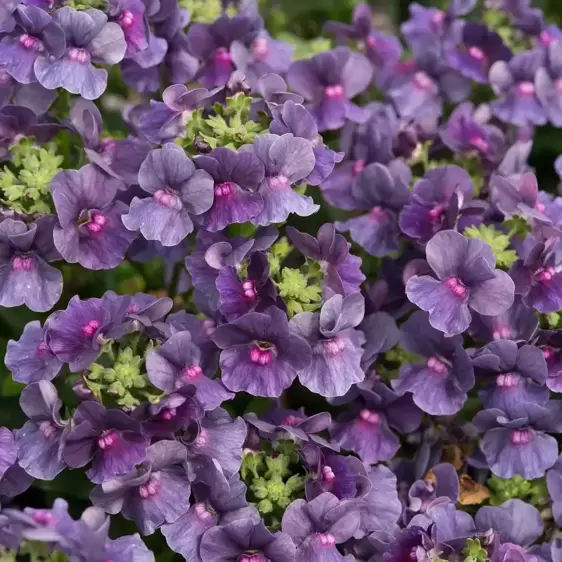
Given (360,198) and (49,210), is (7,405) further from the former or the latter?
(360,198)

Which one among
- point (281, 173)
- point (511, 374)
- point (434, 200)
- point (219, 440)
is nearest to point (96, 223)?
point (281, 173)

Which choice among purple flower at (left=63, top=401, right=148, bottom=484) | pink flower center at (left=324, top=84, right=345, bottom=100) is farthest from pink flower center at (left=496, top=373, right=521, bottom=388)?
pink flower center at (left=324, top=84, right=345, bottom=100)

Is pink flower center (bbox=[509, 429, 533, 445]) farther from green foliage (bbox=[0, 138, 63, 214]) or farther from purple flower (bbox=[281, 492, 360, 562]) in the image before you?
green foliage (bbox=[0, 138, 63, 214])

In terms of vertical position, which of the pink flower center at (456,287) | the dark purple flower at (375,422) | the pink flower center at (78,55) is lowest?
the dark purple flower at (375,422)

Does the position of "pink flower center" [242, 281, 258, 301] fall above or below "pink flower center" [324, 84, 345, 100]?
below

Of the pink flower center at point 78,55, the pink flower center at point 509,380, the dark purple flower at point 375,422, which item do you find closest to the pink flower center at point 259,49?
the pink flower center at point 78,55

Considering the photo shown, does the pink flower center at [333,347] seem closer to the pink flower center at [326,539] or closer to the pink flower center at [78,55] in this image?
the pink flower center at [326,539]
